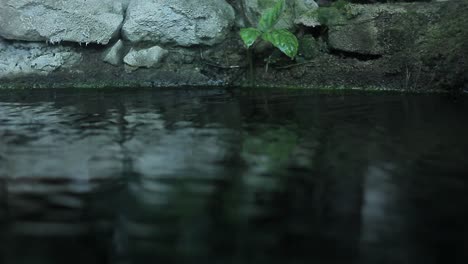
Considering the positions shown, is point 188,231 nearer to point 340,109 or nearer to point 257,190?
point 257,190

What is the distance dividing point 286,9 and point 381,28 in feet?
3.98

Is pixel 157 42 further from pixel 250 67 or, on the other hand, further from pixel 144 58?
pixel 250 67

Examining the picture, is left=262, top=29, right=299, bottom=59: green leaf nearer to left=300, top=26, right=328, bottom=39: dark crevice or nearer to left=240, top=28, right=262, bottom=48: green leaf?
left=240, top=28, right=262, bottom=48: green leaf

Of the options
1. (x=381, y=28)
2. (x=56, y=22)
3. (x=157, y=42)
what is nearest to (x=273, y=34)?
(x=381, y=28)

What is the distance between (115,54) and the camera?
6.54 m

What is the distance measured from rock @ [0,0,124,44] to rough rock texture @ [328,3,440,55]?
107 inches

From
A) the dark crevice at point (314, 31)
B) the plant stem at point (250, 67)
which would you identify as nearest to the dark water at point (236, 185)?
the plant stem at point (250, 67)

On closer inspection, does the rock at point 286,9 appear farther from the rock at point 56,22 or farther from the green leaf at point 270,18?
the rock at point 56,22

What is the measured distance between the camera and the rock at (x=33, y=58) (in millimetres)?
6512

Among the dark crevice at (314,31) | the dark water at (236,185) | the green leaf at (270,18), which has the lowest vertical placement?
→ the dark water at (236,185)

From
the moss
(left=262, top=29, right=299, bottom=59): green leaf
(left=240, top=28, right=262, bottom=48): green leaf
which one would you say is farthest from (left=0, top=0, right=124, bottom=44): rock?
the moss

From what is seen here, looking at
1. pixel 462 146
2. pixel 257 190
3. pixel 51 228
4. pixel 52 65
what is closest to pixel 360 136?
pixel 462 146

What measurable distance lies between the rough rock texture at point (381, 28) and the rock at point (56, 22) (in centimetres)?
273

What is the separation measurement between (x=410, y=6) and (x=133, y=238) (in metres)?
5.15
